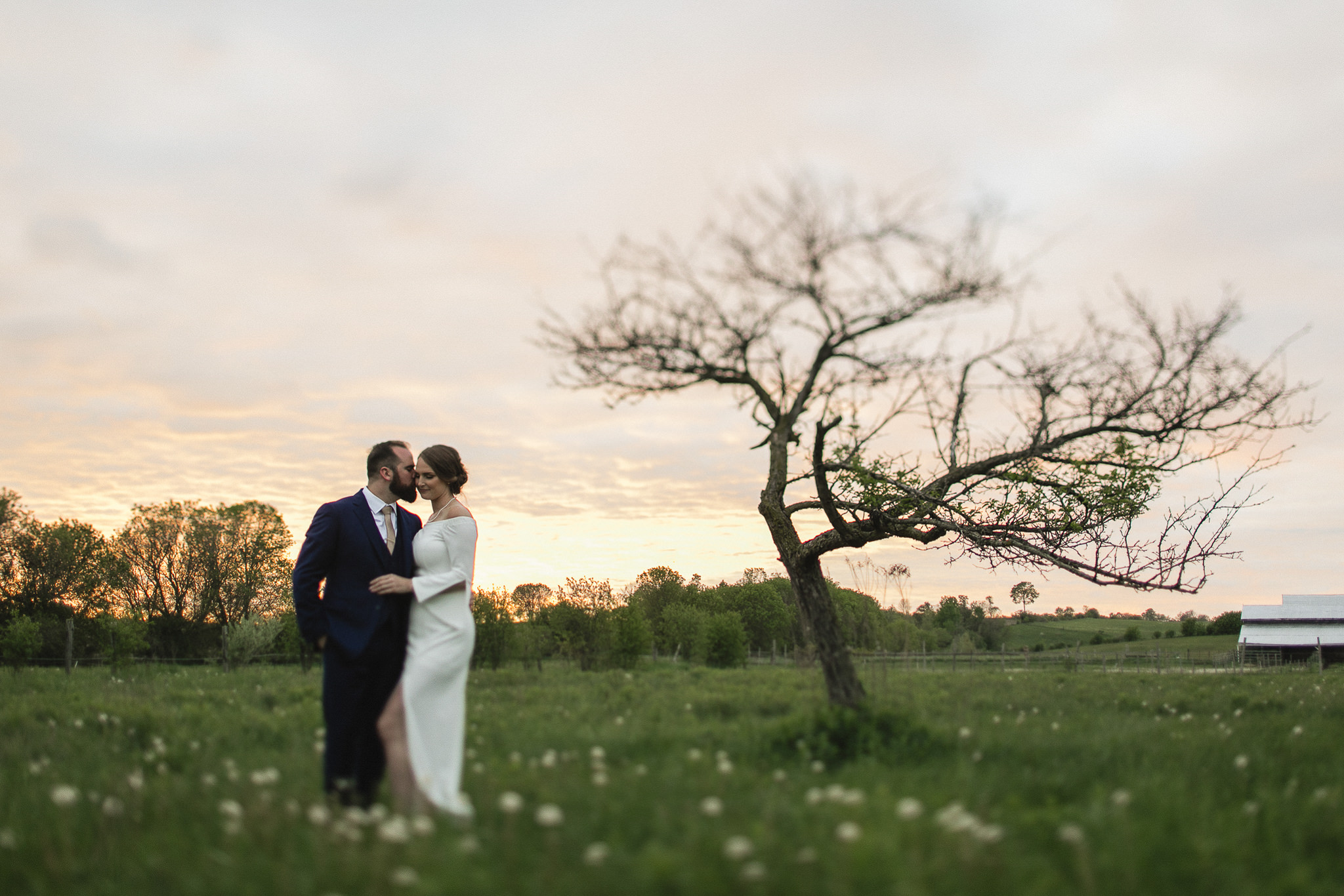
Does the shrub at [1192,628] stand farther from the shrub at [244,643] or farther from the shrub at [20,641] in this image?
the shrub at [20,641]

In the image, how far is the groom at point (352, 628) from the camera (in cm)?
526

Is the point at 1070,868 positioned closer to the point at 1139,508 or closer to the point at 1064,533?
the point at 1064,533

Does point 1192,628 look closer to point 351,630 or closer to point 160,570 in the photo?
point 160,570

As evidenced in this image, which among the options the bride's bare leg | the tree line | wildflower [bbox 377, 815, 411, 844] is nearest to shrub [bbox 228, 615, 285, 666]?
the tree line

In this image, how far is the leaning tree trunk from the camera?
8766 mm

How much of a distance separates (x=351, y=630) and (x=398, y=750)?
80 centimetres

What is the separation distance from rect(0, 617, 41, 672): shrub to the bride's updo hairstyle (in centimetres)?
3476

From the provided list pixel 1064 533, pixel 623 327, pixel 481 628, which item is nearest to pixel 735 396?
pixel 623 327

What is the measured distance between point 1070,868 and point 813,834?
1.02 meters

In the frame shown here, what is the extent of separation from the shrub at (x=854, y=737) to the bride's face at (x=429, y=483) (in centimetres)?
312

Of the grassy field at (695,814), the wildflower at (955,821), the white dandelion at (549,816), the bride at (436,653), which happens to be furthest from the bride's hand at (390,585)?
the wildflower at (955,821)

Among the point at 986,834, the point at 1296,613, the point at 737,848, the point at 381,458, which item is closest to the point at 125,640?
the point at 381,458

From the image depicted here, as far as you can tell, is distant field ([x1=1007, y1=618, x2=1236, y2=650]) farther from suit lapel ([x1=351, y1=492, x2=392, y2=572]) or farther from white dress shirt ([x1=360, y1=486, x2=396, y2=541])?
suit lapel ([x1=351, y1=492, x2=392, y2=572])

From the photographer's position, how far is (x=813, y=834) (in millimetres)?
3521
